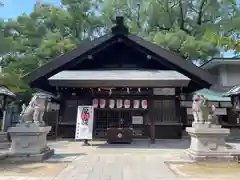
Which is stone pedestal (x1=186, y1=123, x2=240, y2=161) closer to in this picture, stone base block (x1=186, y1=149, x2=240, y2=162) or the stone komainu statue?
stone base block (x1=186, y1=149, x2=240, y2=162)

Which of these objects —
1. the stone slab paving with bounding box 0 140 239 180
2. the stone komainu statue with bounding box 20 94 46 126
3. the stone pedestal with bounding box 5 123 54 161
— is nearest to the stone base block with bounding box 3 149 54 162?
the stone pedestal with bounding box 5 123 54 161

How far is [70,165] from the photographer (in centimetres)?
674

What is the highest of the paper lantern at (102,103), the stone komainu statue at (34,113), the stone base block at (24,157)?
the paper lantern at (102,103)

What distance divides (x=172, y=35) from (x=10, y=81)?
12909 millimetres

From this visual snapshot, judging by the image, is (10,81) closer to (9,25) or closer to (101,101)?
(101,101)

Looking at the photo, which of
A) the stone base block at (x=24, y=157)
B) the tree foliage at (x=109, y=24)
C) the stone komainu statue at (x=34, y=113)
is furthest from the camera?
the tree foliage at (x=109, y=24)

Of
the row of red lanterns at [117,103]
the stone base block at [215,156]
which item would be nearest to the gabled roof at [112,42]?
the row of red lanterns at [117,103]

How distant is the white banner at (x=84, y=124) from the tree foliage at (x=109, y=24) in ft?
23.4

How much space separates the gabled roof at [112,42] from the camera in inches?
496

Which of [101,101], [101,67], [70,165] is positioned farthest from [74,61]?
[70,165]

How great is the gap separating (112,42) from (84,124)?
495cm

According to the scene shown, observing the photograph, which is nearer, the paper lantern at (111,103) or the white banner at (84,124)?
the white banner at (84,124)

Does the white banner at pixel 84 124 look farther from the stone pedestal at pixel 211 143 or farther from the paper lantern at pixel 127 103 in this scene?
the stone pedestal at pixel 211 143

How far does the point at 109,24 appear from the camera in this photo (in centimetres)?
2566
